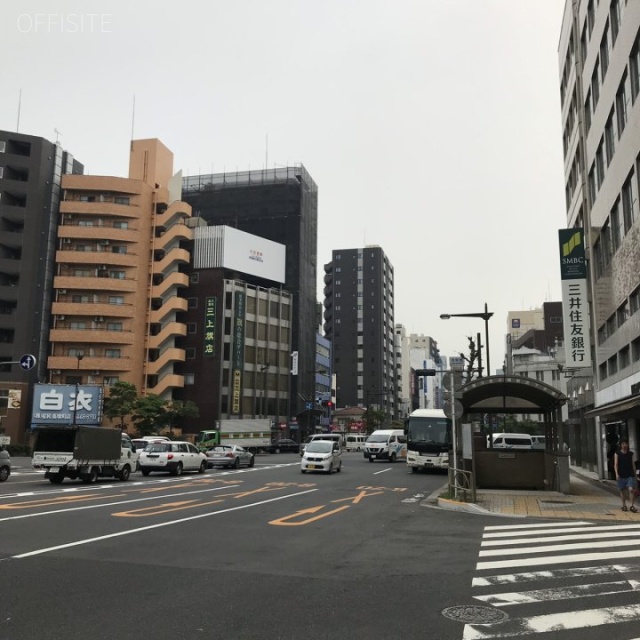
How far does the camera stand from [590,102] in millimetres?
31266

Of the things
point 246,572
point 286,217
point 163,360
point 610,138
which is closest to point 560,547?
point 246,572

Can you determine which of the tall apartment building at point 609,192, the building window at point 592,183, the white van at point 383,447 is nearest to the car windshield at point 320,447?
the white van at point 383,447

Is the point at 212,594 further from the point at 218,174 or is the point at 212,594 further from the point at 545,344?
the point at 545,344

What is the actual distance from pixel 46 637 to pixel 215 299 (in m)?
73.6

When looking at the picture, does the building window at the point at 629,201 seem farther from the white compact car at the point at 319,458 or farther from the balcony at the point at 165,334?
the balcony at the point at 165,334

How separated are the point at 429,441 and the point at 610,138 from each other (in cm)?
1728

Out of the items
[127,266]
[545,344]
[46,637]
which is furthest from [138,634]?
[545,344]

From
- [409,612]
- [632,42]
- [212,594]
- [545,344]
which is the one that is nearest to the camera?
[409,612]

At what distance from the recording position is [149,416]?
2574 inches

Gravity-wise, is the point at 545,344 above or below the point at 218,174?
below

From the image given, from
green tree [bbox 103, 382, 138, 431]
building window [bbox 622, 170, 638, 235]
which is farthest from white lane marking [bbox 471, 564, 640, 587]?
green tree [bbox 103, 382, 138, 431]

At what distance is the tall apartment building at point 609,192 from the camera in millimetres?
21625

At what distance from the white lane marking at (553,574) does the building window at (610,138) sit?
2132 centimetres

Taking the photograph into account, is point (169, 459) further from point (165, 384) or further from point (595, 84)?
point (165, 384)
